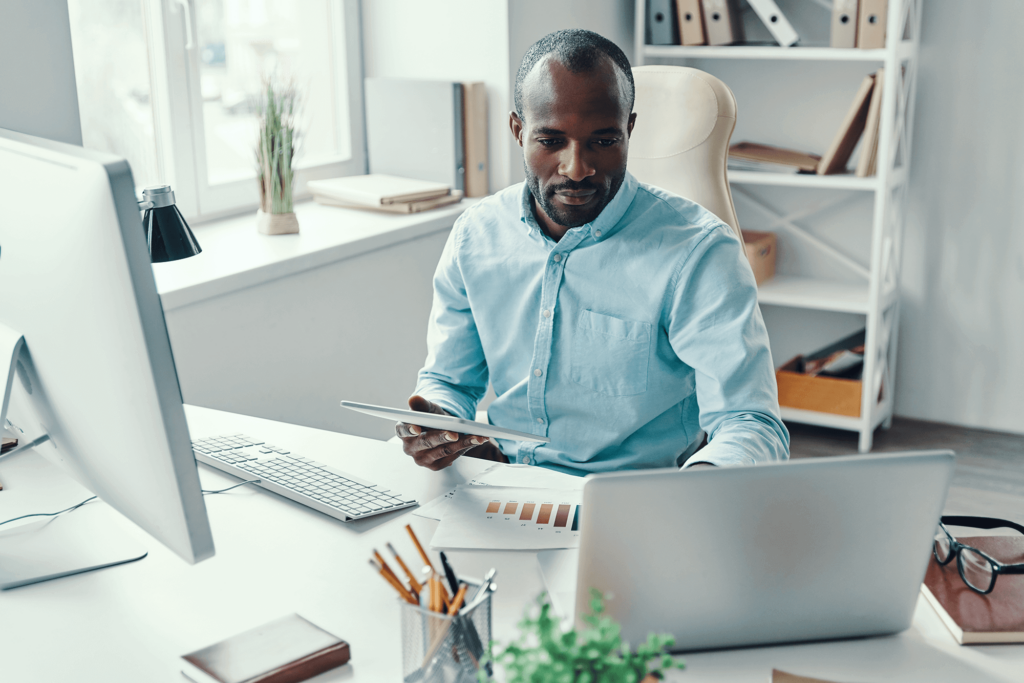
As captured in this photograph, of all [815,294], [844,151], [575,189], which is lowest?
[815,294]

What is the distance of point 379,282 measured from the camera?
233 cm

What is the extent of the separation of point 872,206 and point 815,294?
35cm

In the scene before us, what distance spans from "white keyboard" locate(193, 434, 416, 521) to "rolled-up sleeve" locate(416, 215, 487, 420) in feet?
0.97

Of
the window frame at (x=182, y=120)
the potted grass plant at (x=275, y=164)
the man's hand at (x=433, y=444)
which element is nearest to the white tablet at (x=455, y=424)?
the man's hand at (x=433, y=444)

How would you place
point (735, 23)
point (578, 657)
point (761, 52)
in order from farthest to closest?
point (735, 23) → point (761, 52) → point (578, 657)

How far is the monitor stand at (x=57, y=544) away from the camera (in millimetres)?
962

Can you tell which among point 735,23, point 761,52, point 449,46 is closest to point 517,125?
point 449,46

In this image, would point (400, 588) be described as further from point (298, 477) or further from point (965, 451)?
point (965, 451)

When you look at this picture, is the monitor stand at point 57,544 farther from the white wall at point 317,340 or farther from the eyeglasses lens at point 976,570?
the eyeglasses lens at point 976,570

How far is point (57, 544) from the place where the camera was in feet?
3.44

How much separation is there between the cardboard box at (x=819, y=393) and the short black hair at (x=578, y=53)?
176 centimetres

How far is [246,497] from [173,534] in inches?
15.0

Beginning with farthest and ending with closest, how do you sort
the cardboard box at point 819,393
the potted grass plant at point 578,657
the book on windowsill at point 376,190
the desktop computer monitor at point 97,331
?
1. the cardboard box at point 819,393
2. the book on windowsill at point 376,190
3. the desktop computer monitor at point 97,331
4. the potted grass plant at point 578,657

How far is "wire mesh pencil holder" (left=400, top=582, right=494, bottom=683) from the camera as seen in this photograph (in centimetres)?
Answer: 73
